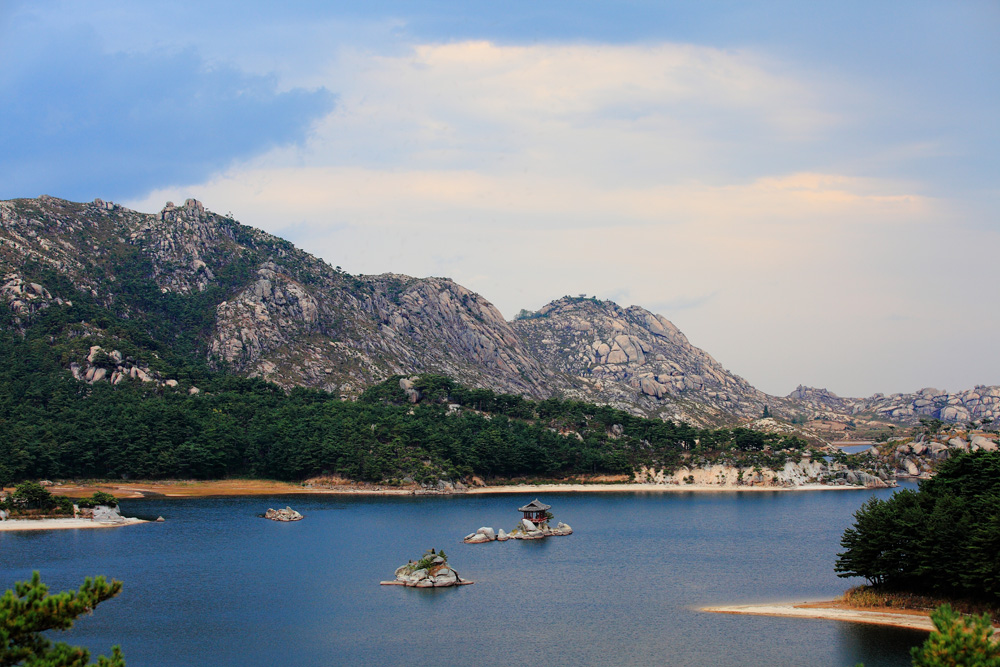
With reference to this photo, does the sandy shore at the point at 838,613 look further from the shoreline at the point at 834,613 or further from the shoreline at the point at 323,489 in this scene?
the shoreline at the point at 323,489

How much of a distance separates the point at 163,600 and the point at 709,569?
1854 inches

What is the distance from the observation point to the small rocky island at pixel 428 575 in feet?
228

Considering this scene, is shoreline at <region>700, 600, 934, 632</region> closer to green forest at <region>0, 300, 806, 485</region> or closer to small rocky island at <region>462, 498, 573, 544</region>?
small rocky island at <region>462, 498, 573, 544</region>

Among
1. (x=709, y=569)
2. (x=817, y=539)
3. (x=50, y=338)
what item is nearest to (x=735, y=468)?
(x=817, y=539)

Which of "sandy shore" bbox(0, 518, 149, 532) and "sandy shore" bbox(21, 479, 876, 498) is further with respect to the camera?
"sandy shore" bbox(21, 479, 876, 498)

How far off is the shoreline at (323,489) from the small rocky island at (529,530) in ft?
125

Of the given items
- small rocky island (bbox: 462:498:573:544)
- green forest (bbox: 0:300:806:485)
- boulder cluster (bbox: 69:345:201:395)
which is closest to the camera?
small rocky island (bbox: 462:498:573:544)

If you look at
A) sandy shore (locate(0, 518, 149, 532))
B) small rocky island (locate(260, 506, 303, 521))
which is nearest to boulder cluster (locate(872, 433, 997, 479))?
small rocky island (locate(260, 506, 303, 521))

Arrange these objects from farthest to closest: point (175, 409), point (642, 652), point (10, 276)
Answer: point (10, 276), point (175, 409), point (642, 652)

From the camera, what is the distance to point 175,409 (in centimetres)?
14775

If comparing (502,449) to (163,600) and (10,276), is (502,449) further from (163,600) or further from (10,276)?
(10,276)

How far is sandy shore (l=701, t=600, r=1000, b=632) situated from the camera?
53344mm

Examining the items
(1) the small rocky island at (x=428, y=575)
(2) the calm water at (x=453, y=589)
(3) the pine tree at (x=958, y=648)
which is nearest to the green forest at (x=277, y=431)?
(2) the calm water at (x=453, y=589)

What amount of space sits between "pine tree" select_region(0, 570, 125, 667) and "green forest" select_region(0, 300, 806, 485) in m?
105
